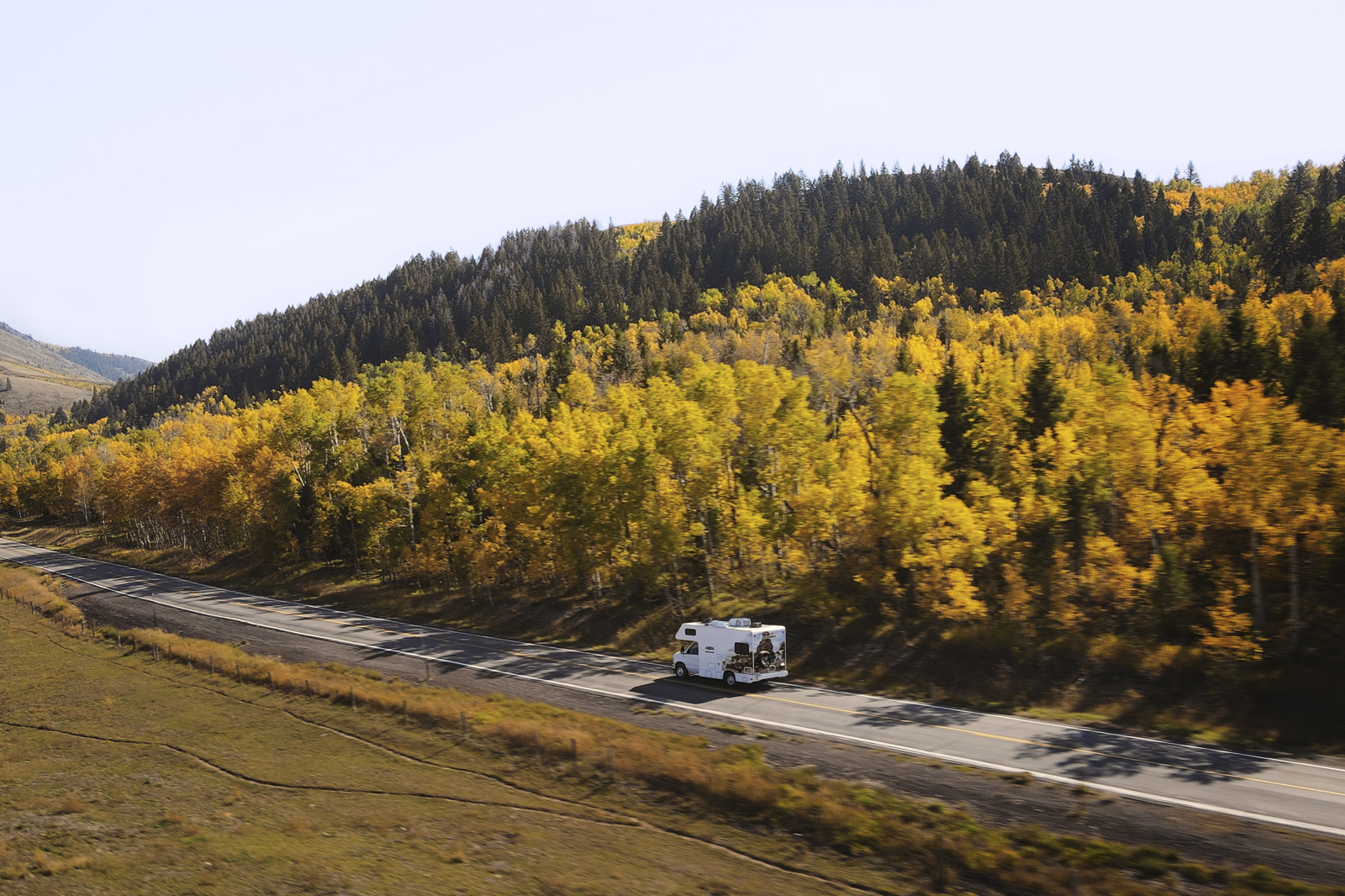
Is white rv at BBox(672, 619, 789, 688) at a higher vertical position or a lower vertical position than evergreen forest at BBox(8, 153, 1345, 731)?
lower

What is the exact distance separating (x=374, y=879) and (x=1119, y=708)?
2983cm

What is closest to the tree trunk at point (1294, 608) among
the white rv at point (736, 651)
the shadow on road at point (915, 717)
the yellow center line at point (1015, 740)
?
the yellow center line at point (1015, 740)

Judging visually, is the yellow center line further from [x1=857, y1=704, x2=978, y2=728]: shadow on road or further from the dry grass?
the dry grass

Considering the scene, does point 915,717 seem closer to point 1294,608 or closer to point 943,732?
point 943,732

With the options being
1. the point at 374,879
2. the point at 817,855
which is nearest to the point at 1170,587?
the point at 817,855

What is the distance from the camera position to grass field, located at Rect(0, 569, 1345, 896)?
19.4 metres

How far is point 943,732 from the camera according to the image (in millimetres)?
32438

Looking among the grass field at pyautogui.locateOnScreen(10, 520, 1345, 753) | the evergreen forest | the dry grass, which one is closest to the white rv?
the grass field at pyautogui.locateOnScreen(10, 520, 1345, 753)

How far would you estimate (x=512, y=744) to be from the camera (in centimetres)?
3167

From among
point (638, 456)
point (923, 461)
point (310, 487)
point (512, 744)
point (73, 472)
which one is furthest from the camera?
point (73, 472)

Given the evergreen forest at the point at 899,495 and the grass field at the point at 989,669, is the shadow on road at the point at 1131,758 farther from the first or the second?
the evergreen forest at the point at 899,495

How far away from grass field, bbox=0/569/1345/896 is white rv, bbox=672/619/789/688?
7.60 metres

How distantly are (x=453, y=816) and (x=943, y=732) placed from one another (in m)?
19.7

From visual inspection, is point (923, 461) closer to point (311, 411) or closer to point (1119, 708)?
point (1119, 708)
